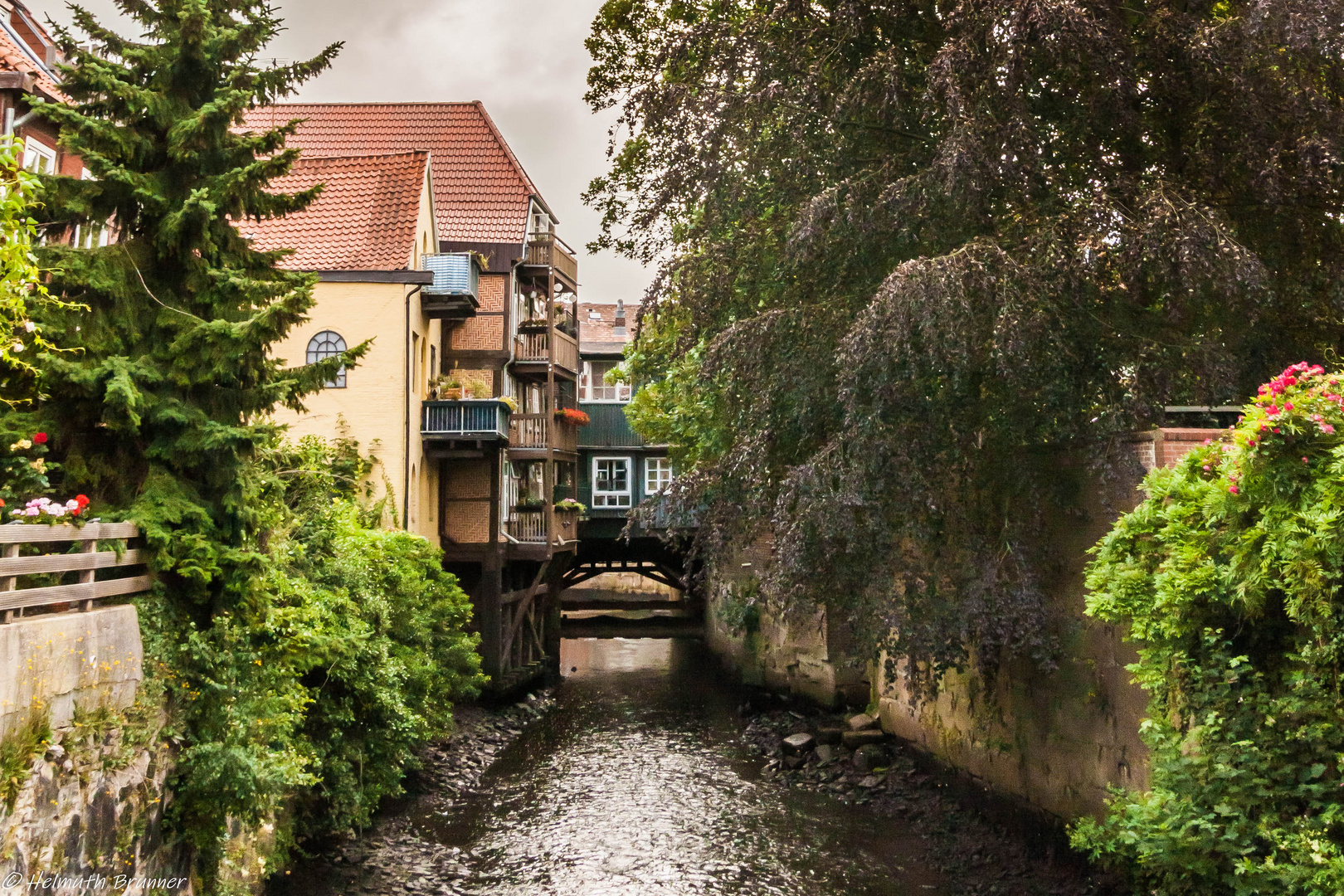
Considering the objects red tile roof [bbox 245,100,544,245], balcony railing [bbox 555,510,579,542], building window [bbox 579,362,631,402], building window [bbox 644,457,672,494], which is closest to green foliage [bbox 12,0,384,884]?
red tile roof [bbox 245,100,544,245]

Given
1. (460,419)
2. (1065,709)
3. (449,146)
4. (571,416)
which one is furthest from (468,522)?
(1065,709)

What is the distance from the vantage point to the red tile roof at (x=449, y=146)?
82.2 feet

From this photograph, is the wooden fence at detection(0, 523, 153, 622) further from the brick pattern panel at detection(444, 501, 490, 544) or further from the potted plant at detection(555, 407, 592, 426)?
the potted plant at detection(555, 407, 592, 426)

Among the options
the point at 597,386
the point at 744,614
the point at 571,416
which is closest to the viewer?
the point at 744,614

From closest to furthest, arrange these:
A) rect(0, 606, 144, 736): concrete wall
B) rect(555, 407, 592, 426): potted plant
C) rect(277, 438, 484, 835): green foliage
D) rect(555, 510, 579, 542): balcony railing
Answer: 1. rect(0, 606, 144, 736): concrete wall
2. rect(277, 438, 484, 835): green foliage
3. rect(555, 510, 579, 542): balcony railing
4. rect(555, 407, 592, 426): potted plant

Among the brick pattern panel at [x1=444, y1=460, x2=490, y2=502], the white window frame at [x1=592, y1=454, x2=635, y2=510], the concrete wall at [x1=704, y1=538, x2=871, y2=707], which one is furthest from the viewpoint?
the white window frame at [x1=592, y1=454, x2=635, y2=510]

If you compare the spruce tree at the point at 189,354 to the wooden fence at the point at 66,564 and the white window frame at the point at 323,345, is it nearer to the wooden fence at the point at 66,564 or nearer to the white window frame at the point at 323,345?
the wooden fence at the point at 66,564

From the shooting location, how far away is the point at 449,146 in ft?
88.4

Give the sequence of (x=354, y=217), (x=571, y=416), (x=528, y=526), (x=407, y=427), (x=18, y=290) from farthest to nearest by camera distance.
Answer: (x=571, y=416)
(x=528, y=526)
(x=354, y=217)
(x=407, y=427)
(x=18, y=290)

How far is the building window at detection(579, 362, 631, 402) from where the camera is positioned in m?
37.9

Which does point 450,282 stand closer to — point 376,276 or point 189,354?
point 376,276

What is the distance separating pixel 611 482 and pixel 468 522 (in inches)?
485

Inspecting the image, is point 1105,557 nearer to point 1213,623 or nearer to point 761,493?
point 1213,623

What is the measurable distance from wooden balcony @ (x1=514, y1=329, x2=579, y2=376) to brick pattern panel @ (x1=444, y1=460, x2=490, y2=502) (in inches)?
121
